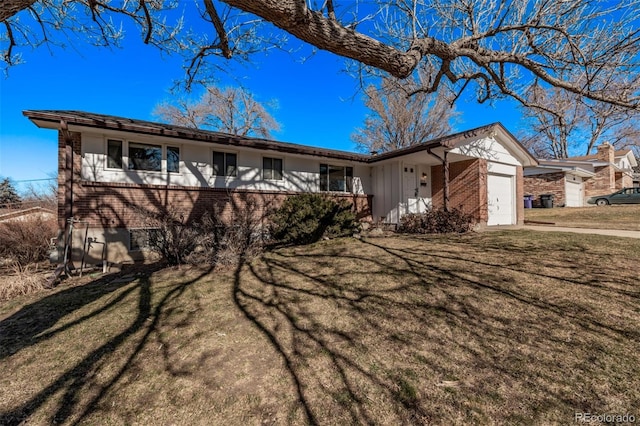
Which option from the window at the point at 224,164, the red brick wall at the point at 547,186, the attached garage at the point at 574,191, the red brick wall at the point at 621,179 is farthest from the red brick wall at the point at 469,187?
the red brick wall at the point at 621,179

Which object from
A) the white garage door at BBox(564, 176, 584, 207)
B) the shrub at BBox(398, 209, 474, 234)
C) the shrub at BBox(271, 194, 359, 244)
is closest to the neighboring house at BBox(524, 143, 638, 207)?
the white garage door at BBox(564, 176, 584, 207)

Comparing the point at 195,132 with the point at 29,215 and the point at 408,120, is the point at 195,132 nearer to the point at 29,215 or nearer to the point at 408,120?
the point at 29,215

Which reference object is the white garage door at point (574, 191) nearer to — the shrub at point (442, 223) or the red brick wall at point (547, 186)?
the red brick wall at point (547, 186)

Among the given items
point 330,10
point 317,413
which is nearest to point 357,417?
point 317,413

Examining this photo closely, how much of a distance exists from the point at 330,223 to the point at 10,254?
9687mm

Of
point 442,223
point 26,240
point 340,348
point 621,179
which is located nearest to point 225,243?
point 340,348

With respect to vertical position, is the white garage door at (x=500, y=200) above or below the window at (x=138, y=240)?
above

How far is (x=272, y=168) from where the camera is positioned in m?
11.7

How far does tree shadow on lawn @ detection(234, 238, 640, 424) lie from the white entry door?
7.52 meters

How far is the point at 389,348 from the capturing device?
3.17 m

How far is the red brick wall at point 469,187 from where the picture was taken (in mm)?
12352

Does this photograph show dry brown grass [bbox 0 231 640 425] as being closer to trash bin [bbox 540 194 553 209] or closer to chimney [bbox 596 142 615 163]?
trash bin [bbox 540 194 553 209]

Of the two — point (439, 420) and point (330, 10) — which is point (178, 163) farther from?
point (439, 420)

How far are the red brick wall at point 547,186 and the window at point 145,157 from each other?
2511 cm
